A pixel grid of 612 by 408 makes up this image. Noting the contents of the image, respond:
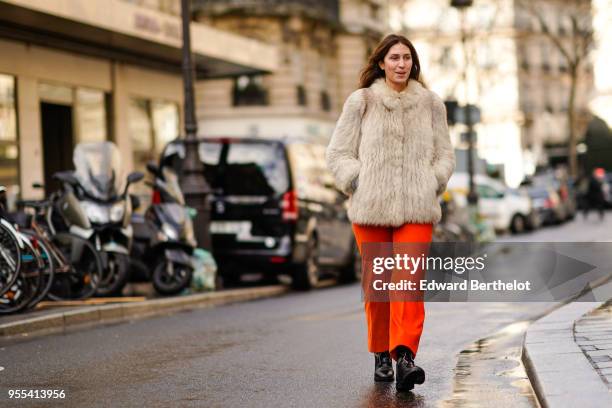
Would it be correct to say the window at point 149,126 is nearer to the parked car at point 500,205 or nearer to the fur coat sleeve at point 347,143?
the parked car at point 500,205

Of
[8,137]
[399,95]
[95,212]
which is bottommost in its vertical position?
[95,212]

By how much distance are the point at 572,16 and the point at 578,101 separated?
122 feet

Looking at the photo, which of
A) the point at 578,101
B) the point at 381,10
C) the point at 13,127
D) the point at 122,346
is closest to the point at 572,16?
the point at 381,10

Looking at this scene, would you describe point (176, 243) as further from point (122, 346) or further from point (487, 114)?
point (487, 114)

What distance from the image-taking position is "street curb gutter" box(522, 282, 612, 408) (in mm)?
5781

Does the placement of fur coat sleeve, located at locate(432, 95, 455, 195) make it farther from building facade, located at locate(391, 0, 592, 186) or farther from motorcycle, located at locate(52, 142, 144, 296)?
building facade, located at locate(391, 0, 592, 186)

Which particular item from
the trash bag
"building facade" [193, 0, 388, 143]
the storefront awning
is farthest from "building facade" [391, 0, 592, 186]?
the trash bag

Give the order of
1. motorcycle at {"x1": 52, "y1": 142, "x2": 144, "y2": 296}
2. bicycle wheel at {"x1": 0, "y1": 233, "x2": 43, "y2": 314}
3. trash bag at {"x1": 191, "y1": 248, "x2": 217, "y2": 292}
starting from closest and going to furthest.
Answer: bicycle wheel at {"x1": 0, "y1": 233, "x2": 43, "y2": 314}
motorcycle at {"x1": 52, "y1": 142, "x2": 144, "y2": 296}
trash bag at {"x1": 191, "y1": 248, "x2": 217, "y2": 292}

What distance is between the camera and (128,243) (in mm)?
13625

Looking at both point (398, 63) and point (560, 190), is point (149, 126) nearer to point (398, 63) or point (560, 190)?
point (398, 63)

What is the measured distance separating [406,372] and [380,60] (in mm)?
1756

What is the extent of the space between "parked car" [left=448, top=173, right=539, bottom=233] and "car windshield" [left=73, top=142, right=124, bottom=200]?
2354 cm

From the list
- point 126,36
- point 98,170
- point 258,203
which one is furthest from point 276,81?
point 98,170

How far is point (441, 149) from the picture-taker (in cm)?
716
